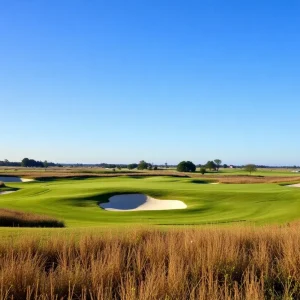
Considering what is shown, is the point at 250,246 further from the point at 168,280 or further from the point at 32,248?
the point at 32,248

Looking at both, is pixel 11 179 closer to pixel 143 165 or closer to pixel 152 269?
pixel 152 269

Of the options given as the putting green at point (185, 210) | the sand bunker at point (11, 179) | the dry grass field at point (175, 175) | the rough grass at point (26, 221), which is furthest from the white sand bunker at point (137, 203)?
the sand bunker at point (11, 179)

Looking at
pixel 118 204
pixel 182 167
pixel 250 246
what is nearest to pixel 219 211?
pixel 118 204

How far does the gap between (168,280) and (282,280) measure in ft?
8.40

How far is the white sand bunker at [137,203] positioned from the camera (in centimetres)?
3469

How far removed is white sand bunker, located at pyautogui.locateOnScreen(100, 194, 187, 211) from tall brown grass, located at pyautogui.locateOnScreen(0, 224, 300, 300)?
23.4 meters

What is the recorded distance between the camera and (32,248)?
930 centimetres

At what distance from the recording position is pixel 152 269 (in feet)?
25.1

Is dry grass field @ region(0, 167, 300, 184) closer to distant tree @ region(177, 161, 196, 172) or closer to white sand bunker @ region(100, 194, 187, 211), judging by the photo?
white sand bunker @ region(100, 194, 187, 211)

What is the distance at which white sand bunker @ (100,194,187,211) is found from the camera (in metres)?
34.7

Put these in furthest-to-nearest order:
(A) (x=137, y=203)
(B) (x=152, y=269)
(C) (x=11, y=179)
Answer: (C) (x=11, y=179), (A) (x=137, y=203), (B) (x=152, y=269)

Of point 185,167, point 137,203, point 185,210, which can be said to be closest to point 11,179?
point 137,203

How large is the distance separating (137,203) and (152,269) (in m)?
29.2

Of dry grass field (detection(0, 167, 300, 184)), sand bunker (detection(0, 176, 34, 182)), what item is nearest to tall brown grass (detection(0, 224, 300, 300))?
dry grass field (detection(0, 167, 300, 184))
